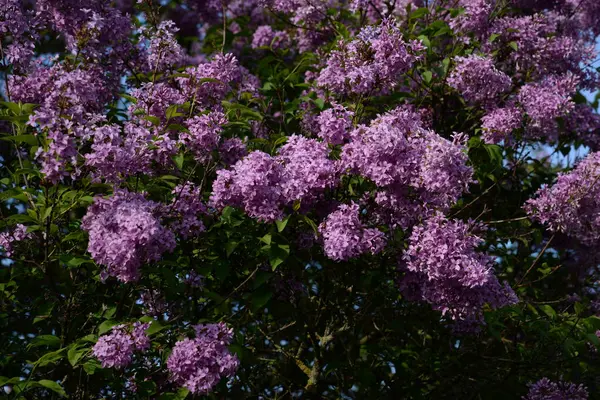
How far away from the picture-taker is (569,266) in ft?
24.4

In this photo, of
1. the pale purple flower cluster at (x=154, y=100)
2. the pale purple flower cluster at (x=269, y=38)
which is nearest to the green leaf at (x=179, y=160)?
the pale purple flower cluster at (x=154, y=100)

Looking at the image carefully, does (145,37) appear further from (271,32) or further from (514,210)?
(514,210)

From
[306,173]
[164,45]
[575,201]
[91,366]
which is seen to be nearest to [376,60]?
[306,173]

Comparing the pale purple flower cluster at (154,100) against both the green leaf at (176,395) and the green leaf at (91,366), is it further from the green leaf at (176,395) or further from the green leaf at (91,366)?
the green leaf at (176,395)

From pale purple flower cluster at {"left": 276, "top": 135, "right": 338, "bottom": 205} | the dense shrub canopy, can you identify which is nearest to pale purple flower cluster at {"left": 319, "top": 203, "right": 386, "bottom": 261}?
the dense shrub canopy

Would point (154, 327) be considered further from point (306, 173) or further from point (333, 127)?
point (333, 127)

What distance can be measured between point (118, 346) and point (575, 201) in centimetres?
353

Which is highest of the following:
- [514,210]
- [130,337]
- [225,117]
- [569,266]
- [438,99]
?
[225,117]

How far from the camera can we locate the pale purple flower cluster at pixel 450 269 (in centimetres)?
425

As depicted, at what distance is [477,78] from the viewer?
19.3 ft

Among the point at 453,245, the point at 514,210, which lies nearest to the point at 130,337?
the point at 453,245

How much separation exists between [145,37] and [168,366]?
2.68 meters

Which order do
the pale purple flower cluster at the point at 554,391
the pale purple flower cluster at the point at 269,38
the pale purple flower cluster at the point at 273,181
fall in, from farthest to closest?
1. the pale purple flower cluster at the point at 269,38
2. the pale purple flower cluster at the point at 554,391
3. the pale purple flower cluster at the point at 273,181

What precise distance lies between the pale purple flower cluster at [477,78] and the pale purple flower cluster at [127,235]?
295 cm
